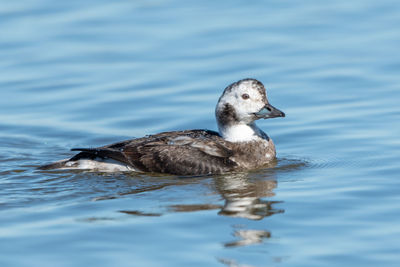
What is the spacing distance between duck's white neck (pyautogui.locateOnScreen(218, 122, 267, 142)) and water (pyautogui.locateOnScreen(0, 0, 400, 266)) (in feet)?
1.68

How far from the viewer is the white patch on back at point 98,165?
11.4 m

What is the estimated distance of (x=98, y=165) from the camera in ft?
37.7

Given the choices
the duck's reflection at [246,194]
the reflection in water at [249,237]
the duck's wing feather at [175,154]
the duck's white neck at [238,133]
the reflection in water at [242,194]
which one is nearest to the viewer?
the reflection in water at [249,237]

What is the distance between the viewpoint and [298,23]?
→ 1717cm

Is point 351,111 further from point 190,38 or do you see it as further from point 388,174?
point 190,38

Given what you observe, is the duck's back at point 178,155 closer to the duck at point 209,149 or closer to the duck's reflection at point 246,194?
the duck at point 209,149

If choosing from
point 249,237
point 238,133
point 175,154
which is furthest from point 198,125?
point 249,237

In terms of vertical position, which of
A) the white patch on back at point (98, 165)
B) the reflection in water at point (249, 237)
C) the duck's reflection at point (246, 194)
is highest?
the white patch on back at point (98, 165)

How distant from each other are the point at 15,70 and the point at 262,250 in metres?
8.46

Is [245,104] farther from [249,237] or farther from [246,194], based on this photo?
[249,237]

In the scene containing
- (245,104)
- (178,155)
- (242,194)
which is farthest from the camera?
(245,104)

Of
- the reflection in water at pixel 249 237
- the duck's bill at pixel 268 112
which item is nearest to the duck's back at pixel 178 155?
the duck's bill at pixel 268 112

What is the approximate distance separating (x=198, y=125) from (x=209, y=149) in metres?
2.15

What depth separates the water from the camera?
8.41 meters
